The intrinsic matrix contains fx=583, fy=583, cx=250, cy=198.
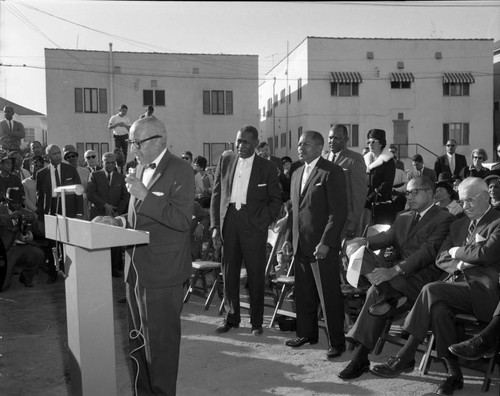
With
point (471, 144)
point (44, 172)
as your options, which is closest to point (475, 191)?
point (44, 172)

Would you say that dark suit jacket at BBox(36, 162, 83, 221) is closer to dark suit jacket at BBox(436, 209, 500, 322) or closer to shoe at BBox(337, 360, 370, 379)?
shoe at BBox(337, 360, 370, 379)

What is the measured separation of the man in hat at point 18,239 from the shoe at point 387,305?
18.9 ft

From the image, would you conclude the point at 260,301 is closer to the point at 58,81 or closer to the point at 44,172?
the point at 44,172

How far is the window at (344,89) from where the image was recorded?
31.9 meters

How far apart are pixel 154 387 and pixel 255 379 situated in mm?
1359

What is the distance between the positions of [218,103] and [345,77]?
704 cm

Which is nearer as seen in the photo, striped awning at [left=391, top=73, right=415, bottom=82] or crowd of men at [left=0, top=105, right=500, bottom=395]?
crowd of men at [left=0, top=105, right=500, bottom=395]

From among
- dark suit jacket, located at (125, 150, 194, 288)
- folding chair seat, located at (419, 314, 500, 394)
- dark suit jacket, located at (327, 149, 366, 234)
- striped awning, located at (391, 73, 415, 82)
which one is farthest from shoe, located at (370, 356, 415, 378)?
striped awning, located at (391, 73, 415, 82)

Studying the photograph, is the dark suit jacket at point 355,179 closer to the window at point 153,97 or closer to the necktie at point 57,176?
the necktie at point 57,176

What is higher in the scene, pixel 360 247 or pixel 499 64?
pixel 499 64

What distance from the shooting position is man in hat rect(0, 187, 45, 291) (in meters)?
8.62

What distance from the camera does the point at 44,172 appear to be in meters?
9.18

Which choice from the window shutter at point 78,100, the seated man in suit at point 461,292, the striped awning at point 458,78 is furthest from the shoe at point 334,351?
the striped awning at point 458,78

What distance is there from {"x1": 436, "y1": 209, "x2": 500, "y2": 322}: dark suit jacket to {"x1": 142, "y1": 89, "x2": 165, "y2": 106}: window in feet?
87.7
